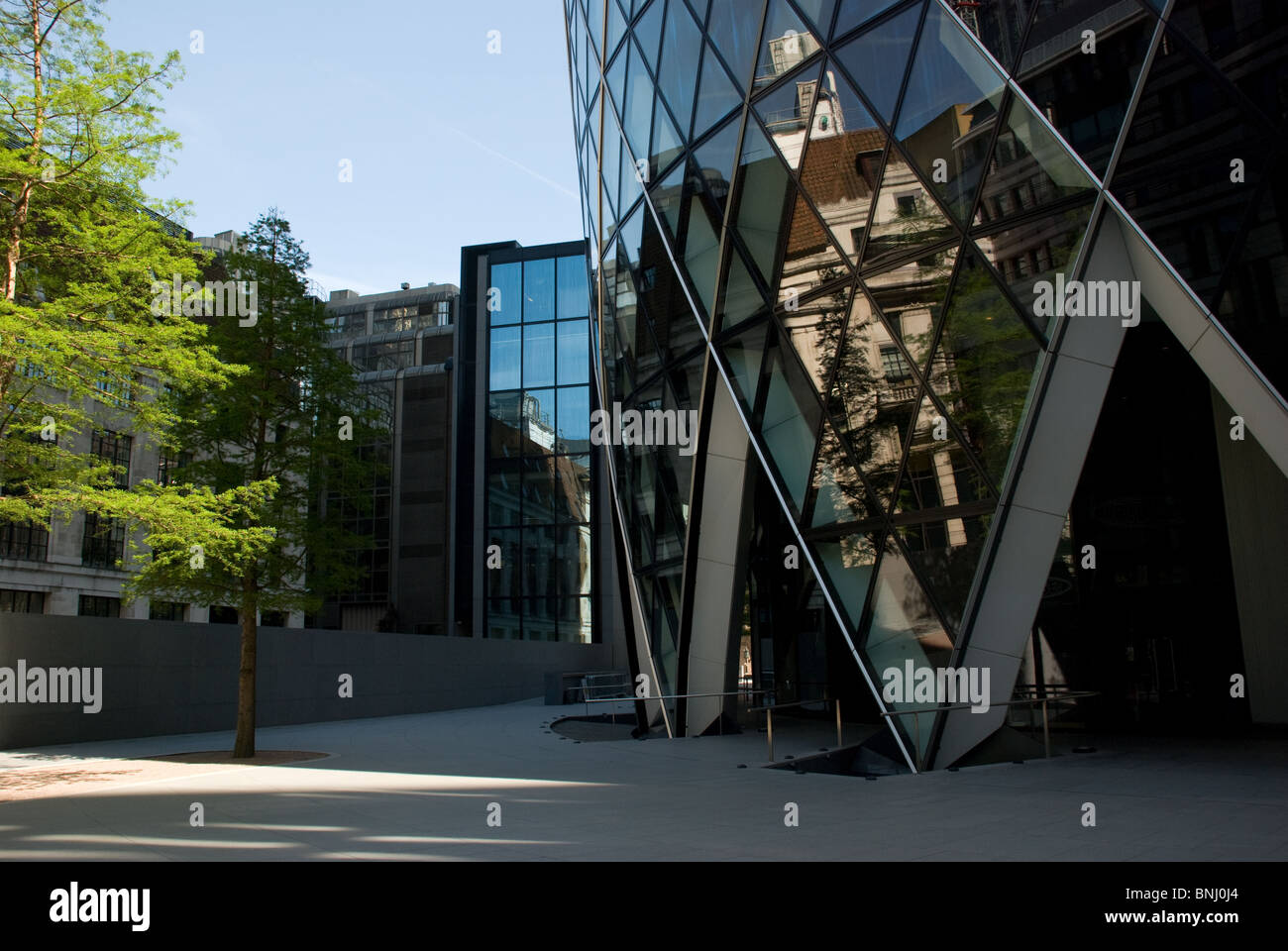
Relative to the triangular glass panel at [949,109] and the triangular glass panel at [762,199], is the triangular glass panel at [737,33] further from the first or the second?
the triangular glass panel at [949,109]

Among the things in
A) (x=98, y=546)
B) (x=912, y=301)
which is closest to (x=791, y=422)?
(x=912, y=301)

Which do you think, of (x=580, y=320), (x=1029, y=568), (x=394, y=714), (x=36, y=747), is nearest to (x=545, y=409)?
(x=580, y=320)

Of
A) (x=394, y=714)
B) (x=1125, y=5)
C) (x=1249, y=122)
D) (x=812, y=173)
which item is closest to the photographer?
(x=1249, y=122)

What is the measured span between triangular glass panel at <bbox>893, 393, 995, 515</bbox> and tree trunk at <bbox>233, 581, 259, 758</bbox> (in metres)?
11.3

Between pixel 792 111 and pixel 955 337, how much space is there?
4.55 meters

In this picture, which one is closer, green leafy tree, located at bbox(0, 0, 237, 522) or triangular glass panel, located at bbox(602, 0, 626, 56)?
A: green leafy tree, located at bbox(0, 0, 237, 522)

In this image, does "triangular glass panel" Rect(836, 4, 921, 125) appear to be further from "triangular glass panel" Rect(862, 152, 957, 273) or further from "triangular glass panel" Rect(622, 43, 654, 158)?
"triangular glass panel" Rect(622, 43, 654, 158)

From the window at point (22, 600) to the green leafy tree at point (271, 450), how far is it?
28.5 m

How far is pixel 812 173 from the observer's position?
13703 millimetres

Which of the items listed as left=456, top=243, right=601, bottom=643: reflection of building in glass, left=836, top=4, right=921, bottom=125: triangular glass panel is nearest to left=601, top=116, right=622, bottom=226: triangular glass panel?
left=836, top=4, right=921, bottom=125: triangular glass panel

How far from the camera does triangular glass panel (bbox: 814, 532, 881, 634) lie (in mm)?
13445

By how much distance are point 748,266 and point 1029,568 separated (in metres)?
6.58
